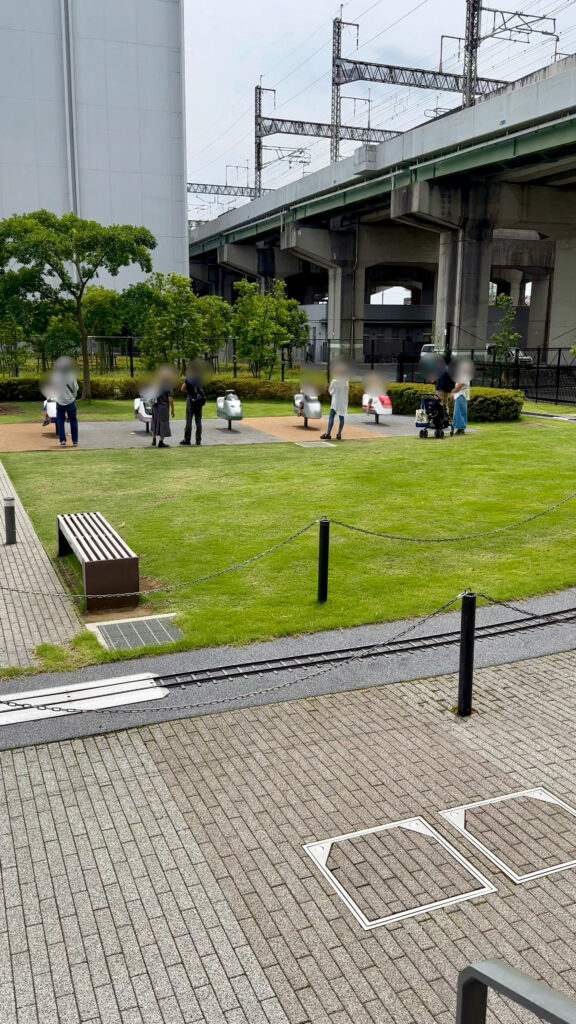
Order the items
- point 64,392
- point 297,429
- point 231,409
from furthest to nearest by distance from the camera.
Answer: point 297,429 < point 231,409 < point 64,392

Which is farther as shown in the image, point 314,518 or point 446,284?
point 446,284

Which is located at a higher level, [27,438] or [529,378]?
[529,378]

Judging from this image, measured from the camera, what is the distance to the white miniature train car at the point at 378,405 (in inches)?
965

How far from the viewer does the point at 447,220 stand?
4156 cm

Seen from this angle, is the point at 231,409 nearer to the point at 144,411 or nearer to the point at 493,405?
the point at 144,411

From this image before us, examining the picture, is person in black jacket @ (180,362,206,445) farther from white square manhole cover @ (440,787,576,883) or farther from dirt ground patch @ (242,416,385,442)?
white square manhole cover @ (440,787,576,883)

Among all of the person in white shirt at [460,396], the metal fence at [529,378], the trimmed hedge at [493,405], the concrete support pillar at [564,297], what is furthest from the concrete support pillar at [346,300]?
the person in white shirt at [460,396]

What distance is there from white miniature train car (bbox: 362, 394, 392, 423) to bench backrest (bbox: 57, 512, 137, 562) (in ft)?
49.5

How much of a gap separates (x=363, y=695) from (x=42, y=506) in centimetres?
815

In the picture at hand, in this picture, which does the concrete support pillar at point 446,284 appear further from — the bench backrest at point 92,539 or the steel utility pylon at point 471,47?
the bench backrest at point 92,539

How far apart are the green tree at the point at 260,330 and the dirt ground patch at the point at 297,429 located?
410 inches

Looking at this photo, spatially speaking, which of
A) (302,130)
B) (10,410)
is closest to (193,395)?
(10,410)

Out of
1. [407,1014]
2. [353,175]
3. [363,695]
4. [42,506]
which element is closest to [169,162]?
[353,175]

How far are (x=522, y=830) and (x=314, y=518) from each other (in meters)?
7.69
